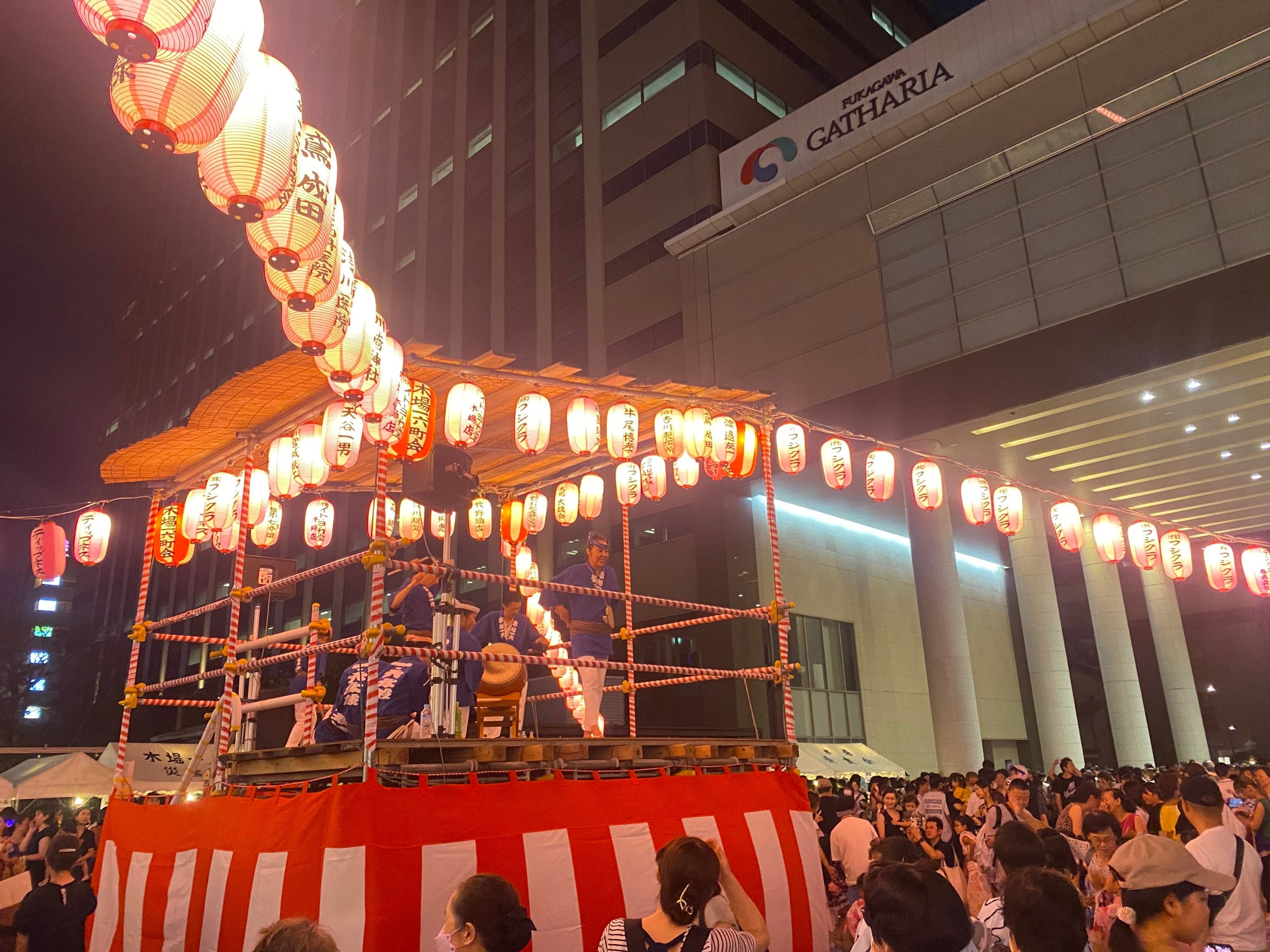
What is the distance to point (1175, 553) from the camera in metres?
20.2

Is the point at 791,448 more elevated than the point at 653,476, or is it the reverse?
the point at 791,448

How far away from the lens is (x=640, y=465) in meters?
14.8

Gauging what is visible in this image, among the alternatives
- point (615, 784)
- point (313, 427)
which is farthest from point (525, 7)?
point (615, 784)

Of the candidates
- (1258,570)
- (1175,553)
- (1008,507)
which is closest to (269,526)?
(1008,507)

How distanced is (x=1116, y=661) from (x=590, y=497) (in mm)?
19188

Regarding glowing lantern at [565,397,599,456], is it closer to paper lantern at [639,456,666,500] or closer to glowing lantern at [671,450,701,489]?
glowing lantern at [671,450,701,489]

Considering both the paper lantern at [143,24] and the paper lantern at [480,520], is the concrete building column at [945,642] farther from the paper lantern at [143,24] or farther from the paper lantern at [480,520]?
the paper lantern at [143,24]

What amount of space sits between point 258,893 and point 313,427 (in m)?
6.15

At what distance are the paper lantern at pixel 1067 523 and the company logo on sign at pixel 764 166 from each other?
1175 cm

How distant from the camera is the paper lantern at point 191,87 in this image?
4.58 m

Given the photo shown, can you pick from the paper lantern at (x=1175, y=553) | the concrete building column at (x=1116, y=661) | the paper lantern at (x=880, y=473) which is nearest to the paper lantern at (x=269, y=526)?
the paper lantern at (x=880, y=473)

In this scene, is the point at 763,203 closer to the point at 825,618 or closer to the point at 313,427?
the point at 825,618

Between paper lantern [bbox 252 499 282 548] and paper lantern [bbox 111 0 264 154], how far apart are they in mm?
7466

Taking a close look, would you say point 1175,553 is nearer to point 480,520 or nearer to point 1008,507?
point 1008,507
